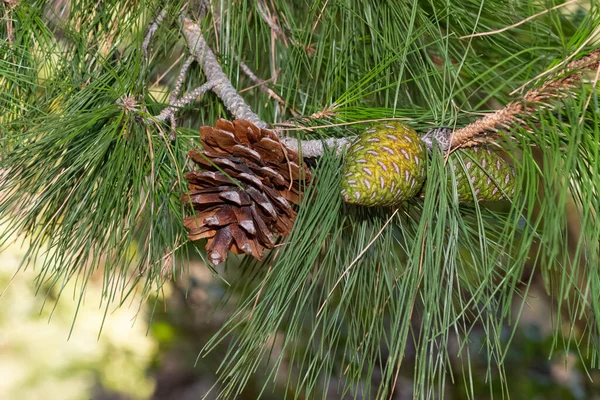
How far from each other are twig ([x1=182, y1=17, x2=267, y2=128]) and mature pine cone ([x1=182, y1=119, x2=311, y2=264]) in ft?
0.10

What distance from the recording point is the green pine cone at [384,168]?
27 centimetres

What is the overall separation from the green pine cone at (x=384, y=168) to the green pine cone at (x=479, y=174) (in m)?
0.02

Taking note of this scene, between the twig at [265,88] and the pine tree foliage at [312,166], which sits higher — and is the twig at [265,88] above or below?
above

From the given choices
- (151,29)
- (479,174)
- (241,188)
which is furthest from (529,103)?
(151,29)

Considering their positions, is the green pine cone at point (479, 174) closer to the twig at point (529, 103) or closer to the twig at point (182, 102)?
the twig at point (529, 103)

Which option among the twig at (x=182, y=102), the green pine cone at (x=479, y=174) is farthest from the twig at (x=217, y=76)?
the green pine cone at (x=479, y=174)

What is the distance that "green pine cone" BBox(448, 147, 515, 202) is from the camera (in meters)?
0.30

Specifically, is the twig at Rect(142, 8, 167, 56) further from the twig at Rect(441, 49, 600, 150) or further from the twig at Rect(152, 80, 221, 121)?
the twig at Rect(441, 49, 600, 150)

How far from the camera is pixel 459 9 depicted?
362mm

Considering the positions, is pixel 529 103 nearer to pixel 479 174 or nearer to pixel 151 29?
pixel 479 174

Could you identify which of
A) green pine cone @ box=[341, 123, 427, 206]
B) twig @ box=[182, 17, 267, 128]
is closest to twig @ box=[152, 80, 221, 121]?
twig @ box=[182, 17, 267, 128]

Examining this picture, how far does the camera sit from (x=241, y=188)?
32cm

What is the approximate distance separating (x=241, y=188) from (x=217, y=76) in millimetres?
103

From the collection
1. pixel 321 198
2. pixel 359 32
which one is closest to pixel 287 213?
pixel 321 198
